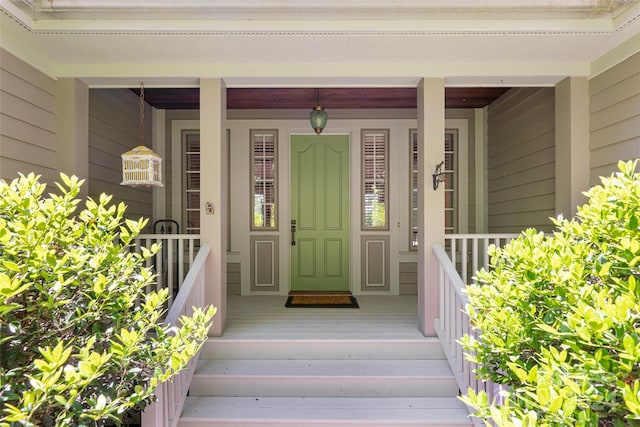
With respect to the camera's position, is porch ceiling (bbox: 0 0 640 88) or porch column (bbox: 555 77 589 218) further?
porch column (bbox: 555 77 589 218)

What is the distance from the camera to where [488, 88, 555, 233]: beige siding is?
384 cm

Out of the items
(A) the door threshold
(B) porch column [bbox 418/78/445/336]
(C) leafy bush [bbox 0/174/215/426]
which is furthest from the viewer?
(A) the door threshold

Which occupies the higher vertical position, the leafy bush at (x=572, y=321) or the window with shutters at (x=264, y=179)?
the window with shutters at (x=264, y=179)

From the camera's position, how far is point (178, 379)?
2559 mm

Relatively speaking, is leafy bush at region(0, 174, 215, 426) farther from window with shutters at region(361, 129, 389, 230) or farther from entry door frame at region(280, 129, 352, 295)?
window with shutters at region(361, 129, 389, 230)

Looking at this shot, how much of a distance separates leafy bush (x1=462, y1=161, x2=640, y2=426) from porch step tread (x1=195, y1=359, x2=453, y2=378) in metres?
1.42

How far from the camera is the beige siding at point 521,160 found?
3.84m

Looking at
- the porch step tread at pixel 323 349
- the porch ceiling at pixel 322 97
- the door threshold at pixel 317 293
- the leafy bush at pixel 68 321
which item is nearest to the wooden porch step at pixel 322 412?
the porch step tread at pixel 323 349

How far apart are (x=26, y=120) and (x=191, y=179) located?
236 centimetres

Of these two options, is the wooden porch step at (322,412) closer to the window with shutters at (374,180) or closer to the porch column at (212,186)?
the porch column at (212,186)

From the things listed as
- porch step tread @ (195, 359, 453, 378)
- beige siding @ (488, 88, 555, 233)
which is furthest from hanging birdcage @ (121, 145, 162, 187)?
beige siding @ (488, 88, 555, 233)

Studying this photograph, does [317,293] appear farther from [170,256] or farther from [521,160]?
[521,160]

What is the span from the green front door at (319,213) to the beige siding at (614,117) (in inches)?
113

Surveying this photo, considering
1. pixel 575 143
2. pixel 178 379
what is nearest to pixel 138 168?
pixel 178 379
